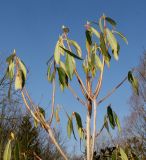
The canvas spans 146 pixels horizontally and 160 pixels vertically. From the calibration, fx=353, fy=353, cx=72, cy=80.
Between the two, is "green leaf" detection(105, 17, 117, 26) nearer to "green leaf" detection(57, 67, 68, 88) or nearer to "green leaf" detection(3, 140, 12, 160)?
"green leaf" detection(57, 67, 68, 88)

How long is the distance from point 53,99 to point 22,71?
277 mm

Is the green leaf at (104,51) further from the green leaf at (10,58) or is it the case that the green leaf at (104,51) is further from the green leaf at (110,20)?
the green leaf at (10,58)

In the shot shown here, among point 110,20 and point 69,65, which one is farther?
point 110,20

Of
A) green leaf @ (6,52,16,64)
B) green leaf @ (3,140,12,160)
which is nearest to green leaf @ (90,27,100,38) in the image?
green leaf @ (6,52,16,64)

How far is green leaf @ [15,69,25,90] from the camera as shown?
1910mm

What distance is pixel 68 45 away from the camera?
6.44 ft

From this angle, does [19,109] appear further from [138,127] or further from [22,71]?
[22,71]

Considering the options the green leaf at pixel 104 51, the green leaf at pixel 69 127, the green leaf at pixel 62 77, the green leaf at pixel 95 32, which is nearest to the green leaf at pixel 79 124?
the green leaf at pixel 69 127

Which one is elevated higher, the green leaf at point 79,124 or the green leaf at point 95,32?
the green leaf at point 95,32

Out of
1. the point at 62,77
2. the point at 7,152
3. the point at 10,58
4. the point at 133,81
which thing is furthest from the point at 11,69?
the point at 133,81

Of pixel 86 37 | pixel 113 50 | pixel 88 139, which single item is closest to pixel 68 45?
pixel 86 37

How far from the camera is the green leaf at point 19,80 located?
1.91 metres

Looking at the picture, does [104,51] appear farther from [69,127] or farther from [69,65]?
[69,127]

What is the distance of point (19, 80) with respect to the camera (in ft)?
6.35
